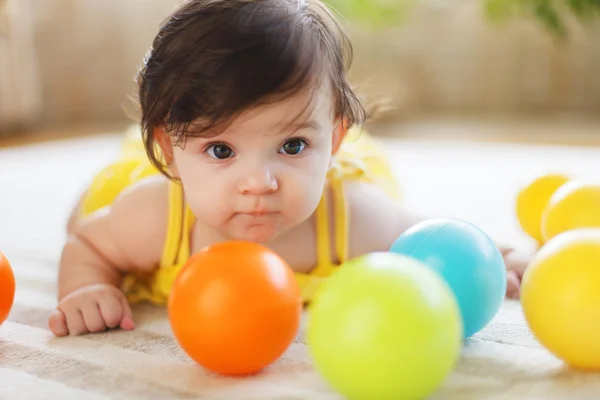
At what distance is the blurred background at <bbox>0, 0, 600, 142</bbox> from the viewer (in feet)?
10.8

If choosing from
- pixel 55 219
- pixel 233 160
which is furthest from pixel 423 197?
pixel 233 160

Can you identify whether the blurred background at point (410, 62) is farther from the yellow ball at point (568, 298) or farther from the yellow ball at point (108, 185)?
the yellow ball at point (568, 298)

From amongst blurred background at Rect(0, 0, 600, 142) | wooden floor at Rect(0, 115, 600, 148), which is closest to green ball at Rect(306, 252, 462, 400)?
wooden floor at Rect(0, 115, 600, 148)

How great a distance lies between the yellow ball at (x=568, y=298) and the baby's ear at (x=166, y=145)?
50 centimetres

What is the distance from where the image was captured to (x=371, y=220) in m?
1.14

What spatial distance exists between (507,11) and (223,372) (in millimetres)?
2790

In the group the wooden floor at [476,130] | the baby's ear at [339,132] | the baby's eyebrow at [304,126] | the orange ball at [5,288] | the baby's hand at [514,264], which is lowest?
the wooden floor at [476,130]

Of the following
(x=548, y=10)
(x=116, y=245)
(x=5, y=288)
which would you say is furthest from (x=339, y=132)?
(x=548, y=10)

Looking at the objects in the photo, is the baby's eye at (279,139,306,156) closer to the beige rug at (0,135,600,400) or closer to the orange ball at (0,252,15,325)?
the beige rug at (0,135,600,400)

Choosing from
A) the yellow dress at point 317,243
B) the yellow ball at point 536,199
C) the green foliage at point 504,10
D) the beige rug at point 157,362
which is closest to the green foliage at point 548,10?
the green foliage at point 504,10

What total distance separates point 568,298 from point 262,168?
1.24ft

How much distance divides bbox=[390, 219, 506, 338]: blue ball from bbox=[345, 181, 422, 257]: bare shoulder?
232 mm

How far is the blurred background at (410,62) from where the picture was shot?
3281mm

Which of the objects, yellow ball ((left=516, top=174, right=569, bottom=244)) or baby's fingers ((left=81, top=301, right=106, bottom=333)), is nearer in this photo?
baby's fingers ((left=81, top=301, right=106, bottom=333))
